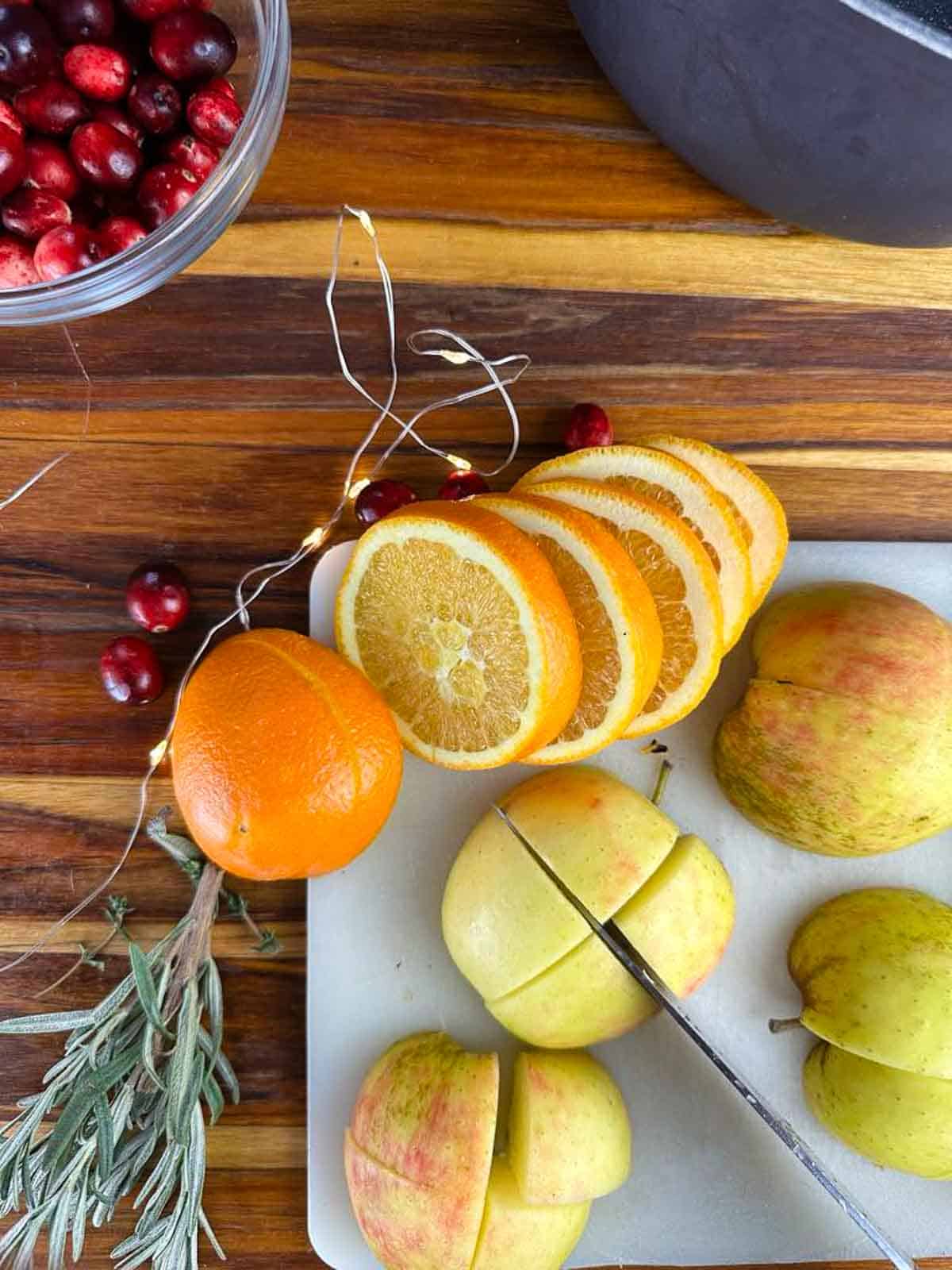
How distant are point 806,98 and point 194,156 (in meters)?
0.45

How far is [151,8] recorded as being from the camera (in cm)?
85

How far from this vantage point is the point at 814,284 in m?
1.03

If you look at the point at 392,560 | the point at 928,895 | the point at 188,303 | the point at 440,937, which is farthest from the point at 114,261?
the point at 928,895

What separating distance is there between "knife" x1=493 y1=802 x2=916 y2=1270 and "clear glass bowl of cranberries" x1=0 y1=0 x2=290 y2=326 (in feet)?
1.71

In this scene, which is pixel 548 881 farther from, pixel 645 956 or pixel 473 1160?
pixel 473 1160

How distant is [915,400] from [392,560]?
521mm

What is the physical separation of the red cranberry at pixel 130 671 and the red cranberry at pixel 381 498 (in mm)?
221

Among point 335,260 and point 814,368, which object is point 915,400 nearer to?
point 814,368

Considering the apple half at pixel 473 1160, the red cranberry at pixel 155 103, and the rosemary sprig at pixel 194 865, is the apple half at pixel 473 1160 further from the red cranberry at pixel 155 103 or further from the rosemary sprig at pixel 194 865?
the red cranberry at pixel 155 103

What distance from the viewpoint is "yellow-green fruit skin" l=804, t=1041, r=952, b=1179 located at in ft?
2.92

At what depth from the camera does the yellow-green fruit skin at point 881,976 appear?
885mm

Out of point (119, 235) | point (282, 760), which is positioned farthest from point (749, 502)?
point (119, 235)

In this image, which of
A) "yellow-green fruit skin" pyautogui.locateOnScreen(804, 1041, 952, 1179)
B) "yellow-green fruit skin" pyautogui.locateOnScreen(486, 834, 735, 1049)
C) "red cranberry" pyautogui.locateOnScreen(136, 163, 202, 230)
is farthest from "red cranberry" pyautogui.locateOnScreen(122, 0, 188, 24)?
"yellow-green fruit skin" pyautogui.locateOnScreen(804, 1041, 952, 1179)

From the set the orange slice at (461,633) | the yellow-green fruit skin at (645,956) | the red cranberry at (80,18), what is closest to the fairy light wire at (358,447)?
the orange slice at (461,633)
